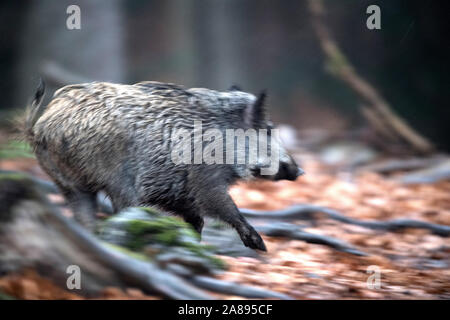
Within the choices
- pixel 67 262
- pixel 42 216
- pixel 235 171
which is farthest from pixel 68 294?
pixel 235 171

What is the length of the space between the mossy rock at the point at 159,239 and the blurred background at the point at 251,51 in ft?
9.32

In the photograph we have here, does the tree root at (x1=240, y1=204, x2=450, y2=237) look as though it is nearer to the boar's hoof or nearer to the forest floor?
the forest floor

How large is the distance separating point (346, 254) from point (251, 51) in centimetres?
451

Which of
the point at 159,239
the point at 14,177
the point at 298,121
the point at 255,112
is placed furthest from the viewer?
the point at 298,121

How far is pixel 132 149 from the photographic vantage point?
12.6ft

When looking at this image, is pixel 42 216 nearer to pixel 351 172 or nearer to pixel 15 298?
pixel 15 298

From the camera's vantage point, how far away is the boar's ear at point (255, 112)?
407 cm

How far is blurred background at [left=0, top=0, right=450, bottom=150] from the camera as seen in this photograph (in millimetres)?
6449

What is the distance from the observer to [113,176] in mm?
3793

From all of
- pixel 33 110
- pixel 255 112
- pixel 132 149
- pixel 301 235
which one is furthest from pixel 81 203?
pixel 301 235

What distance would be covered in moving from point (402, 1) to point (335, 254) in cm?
355

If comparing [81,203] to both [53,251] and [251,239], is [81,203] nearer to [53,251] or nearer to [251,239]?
[53,251]

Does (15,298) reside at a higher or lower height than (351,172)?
lower

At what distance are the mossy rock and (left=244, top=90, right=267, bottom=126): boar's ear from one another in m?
1.03
